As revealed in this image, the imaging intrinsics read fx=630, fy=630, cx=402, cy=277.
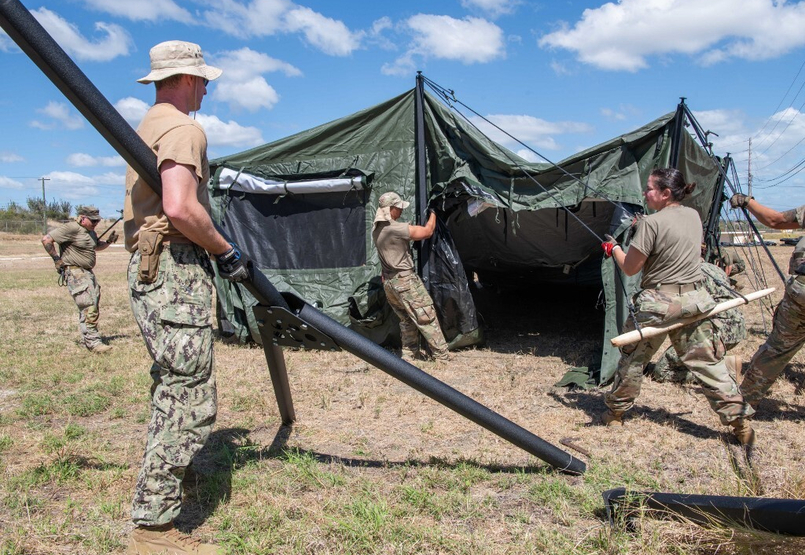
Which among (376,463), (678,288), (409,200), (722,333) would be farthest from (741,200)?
(409,200)

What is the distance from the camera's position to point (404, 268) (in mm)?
6770

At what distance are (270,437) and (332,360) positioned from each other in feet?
8.26

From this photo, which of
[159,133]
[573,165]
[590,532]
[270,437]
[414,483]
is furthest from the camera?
[573,165]

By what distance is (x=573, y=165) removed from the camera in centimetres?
612

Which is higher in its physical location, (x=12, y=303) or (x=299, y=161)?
(x=299, y=161)

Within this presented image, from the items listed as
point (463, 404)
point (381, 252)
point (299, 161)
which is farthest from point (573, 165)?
point (463, 404)

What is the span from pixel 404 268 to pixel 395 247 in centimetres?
25

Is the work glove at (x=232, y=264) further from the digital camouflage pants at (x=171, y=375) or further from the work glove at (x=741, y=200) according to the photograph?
the work glove at (x=741, y=200)

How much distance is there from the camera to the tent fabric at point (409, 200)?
606cm

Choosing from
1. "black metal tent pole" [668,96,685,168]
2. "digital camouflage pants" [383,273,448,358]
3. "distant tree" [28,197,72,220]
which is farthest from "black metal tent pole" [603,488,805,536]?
"distant tree" [28,197,72,220]

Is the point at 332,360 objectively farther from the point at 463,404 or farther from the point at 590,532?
the point at 590,532

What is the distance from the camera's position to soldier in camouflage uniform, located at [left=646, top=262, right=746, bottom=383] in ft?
17.9

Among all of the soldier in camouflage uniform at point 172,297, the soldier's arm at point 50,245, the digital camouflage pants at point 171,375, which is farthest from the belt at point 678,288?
the soldier's arm at point 50,245

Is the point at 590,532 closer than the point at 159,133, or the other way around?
the point at 159,133
